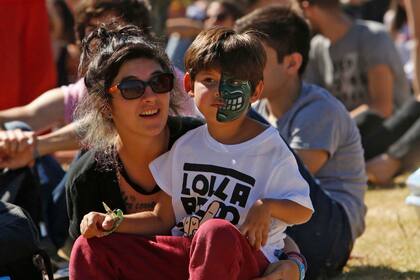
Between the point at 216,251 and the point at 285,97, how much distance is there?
1.63 m

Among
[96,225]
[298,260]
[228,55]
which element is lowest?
[298,260]

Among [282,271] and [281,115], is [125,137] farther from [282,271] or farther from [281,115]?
[281,115]

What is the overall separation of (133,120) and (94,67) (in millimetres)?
242

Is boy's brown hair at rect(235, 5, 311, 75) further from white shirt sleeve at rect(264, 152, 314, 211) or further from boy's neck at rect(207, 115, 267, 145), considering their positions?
white shirt sleeve at rect(264, 152, 314, 211)

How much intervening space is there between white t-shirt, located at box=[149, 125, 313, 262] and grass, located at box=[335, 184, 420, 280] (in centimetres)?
113

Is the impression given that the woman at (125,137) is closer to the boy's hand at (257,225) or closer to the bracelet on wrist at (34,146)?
the boy's hand at (257,225)

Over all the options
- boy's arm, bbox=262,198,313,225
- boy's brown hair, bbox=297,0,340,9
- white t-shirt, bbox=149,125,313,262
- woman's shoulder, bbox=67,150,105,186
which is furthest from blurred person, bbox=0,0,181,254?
boy's brown hair, bbox=297,0,340,9

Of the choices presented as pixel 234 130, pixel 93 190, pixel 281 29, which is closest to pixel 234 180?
pixel 234 130

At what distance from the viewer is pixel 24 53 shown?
7.00 m

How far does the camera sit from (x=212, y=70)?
3.35m

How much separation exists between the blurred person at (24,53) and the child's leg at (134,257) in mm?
3455

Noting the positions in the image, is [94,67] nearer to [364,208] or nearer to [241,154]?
[241,154]

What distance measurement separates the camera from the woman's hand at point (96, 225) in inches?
127

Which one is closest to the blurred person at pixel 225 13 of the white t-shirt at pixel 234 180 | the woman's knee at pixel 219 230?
the white t-shirt at pixel 234 180
